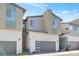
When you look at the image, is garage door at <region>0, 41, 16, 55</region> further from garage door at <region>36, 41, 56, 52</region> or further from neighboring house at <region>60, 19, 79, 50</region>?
neighboring house at <region>60, 19, 79, 50</region>

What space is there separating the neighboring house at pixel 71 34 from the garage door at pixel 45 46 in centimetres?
18

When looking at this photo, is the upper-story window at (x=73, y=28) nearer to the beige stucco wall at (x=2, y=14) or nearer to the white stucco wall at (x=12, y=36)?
the white stucco wall at (x=12, y=36)

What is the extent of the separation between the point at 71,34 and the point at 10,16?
1.10 metres

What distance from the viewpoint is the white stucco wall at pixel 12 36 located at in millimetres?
4008

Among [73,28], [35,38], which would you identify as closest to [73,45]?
[73,28]

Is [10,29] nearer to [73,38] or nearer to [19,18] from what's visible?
[19,18]

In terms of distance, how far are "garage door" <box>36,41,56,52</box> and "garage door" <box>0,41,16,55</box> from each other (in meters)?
0.41

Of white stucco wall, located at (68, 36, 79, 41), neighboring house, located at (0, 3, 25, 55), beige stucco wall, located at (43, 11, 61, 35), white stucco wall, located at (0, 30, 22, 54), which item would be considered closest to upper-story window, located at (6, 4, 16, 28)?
neighboring house, located at (0, 3, 25, 55)

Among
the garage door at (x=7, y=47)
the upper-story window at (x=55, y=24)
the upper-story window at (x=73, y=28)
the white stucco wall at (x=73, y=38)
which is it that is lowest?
the garage door at (x=7, y=47)

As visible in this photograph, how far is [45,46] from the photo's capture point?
4.20 m

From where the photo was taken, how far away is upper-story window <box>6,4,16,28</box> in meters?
4.06

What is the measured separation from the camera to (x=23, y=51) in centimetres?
405

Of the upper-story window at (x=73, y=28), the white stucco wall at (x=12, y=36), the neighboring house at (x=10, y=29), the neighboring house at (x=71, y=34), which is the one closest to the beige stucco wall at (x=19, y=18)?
the neighboring house at (x=10, y=29)

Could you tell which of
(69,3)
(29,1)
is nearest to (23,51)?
(29,1)
